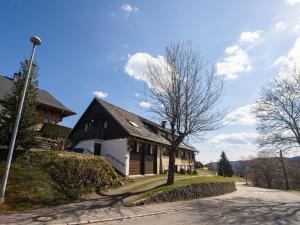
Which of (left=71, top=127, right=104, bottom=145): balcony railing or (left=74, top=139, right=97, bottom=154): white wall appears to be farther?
(left=71, top=127, right=104, bottom=145): balcony railing

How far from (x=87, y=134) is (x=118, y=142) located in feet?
17.0

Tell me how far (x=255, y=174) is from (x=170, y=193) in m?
57.8

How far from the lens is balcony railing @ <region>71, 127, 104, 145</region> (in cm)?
2760

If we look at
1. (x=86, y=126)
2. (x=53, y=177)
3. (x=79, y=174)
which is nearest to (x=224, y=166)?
(x=86, y=126)

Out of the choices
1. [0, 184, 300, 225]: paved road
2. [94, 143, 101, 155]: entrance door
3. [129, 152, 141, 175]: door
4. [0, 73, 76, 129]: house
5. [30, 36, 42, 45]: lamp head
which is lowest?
[0, 184, 300, 225]: paved road

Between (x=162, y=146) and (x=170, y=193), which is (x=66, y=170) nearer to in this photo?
(x=170, y=193)

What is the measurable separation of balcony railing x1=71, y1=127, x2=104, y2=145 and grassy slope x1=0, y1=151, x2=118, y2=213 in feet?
30.9

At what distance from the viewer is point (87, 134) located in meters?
28.6

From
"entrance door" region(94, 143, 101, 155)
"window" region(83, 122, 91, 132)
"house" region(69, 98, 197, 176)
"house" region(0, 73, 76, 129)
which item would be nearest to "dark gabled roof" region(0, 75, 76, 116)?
"house" region(0, 73, 76, 129)

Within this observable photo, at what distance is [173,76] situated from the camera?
20.9 meters

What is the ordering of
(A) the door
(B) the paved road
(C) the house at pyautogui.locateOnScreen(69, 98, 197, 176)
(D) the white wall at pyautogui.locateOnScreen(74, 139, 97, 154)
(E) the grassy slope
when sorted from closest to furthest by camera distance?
(B) the paved road
(E) the grassy slope
(C) the house at pyautogui.locateOnScreen(69, 98, 197, 176)
(A) the door
(D) the white wall at pyautogui.locateOnScreen(74, 139, 97, 154)

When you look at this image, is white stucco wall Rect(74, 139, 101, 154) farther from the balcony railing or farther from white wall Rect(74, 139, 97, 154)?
the balcony railing

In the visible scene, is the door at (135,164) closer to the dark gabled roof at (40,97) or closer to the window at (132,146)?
the window at (132,146)

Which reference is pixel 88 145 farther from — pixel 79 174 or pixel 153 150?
pixel 79 174
